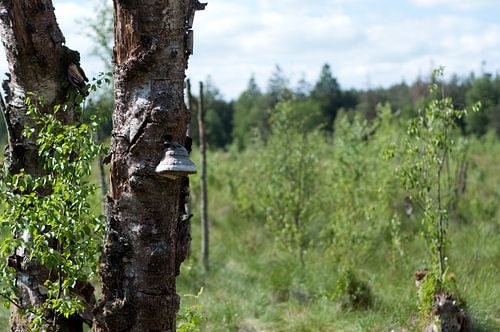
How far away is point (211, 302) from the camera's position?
7266 millimetres

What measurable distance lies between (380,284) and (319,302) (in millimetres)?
1027

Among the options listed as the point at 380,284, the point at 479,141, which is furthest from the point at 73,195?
the point at 479,141

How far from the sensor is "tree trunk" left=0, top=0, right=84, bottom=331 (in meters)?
4.07

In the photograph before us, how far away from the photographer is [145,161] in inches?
123

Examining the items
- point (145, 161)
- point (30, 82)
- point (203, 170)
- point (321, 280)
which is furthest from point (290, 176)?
point (145, 161)

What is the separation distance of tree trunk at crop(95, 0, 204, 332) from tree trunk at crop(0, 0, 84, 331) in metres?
1.09

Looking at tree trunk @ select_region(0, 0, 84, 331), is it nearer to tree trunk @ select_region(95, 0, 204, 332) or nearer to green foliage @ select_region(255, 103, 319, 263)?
tree trunk @ select_region(95, 0, 204, 332)

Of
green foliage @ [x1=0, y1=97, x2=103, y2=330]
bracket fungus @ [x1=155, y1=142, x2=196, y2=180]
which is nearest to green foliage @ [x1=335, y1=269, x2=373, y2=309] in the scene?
green foliage @ [x1=0, y1=97, x2=103, y2=330]

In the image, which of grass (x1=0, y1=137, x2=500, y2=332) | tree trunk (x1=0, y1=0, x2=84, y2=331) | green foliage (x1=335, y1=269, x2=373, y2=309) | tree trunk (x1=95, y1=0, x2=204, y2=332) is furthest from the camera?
green foliage (x1=335, y1=269, x2=373, y2=309)

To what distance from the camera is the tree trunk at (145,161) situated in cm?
311

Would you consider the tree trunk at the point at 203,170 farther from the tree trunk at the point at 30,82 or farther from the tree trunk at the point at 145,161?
the tree trunk at the point at 145,161

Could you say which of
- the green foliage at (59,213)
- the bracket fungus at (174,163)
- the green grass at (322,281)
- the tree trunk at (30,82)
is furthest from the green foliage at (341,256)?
the bracket fungus at (174,163)

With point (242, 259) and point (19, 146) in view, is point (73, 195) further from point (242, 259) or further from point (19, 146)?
point (242, 259)

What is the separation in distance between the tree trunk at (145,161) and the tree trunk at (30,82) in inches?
43.1
